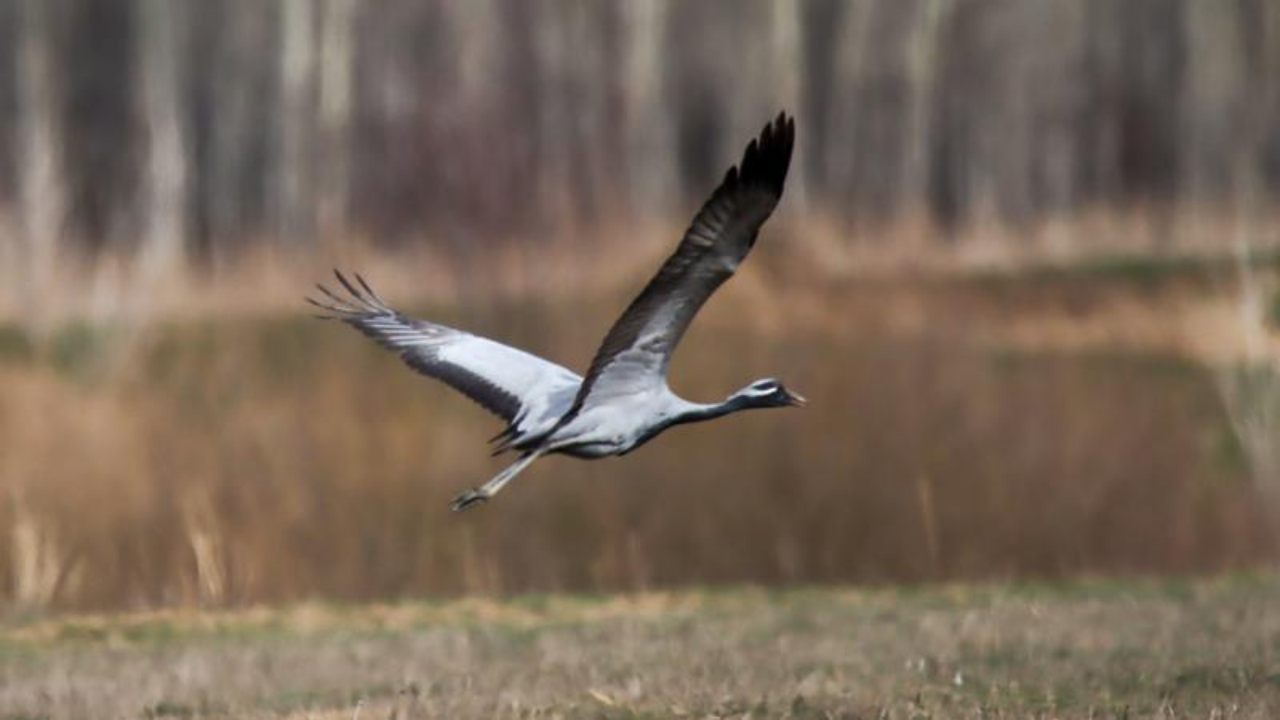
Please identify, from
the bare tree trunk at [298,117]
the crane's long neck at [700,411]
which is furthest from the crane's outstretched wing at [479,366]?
the bare tree trunk at [298,117]

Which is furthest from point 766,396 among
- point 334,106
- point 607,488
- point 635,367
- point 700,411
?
point 334,106

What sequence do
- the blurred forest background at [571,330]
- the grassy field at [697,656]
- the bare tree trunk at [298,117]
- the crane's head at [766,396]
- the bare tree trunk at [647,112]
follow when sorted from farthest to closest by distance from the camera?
the bare tree trunk at [647,112]
the bare tree trunk at [298,117]
the blurred forest background at [571,330]
the crane's head at [766,396]
the grassy field at [697,656]

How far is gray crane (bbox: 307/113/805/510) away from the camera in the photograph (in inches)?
274

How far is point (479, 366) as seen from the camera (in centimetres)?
852

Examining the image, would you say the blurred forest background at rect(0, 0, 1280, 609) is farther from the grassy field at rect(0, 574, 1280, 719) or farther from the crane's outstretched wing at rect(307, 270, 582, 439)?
the crane's outstretched wing at rect(307, 270, 582, 439)

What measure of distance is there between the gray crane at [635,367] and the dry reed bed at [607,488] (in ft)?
14.1

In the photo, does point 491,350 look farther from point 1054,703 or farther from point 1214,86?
point 1214,86

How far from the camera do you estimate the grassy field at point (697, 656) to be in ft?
24.4

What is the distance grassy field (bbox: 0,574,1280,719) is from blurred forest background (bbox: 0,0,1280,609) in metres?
0.48

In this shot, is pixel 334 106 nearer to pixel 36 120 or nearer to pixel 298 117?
pixel 298 117

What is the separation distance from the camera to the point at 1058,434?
13883mm

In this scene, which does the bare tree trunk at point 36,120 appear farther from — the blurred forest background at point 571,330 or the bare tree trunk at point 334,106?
the bare tree trunk at point 334,106

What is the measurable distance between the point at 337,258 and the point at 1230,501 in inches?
372

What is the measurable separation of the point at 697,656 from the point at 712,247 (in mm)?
2644
